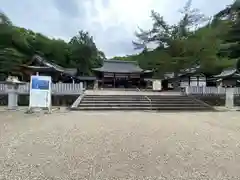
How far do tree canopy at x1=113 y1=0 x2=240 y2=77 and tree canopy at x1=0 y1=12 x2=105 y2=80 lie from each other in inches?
371

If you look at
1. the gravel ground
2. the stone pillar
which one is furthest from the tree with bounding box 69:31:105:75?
the gravel ground

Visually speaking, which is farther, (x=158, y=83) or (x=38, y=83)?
(x=158, y=83)

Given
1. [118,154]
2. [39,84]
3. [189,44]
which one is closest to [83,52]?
[189,44]

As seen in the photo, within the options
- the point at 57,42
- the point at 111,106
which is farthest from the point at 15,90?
the point at 57,42

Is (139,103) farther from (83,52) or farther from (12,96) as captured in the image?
(83,52)

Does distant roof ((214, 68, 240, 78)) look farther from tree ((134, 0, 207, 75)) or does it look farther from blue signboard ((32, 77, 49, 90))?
blue signboard ((32, 77, 49, 90))

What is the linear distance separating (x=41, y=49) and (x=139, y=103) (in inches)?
637

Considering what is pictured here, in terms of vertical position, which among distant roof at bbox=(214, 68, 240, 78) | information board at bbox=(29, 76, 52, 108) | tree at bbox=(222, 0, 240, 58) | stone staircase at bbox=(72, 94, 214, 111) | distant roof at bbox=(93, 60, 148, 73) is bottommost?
stone staircase at bbox=(72, 94, 214, 111)

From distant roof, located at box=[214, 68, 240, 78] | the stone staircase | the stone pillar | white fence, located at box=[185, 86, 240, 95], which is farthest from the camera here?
distant roof, located at box=[214, 68, 240, 78]

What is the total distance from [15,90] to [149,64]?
12.2 meters

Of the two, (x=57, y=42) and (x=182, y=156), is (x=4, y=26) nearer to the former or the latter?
(x=57, y=42)

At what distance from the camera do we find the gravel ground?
3.39 m

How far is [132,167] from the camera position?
3605 millimetres

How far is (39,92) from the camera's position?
10781 mm
